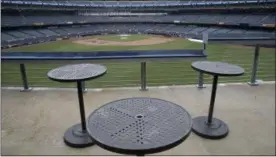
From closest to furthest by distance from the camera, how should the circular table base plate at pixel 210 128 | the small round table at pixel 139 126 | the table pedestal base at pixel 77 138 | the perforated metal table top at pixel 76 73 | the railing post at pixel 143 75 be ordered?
the small round table at pixel 139 126, the perforated metal table top at pixel 76 73, the table pedestal base at pixel 77 138, the circular table base plate at pixel 210 128, the railing post at pixel 143 75

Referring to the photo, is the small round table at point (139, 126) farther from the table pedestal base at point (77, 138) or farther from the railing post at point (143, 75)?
the railing post at point (143, 75)

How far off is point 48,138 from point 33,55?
1.88 m

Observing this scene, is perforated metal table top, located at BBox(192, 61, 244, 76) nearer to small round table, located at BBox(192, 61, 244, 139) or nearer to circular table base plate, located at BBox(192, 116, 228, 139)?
small round table, located at BBox(192, 61, 244, 139)

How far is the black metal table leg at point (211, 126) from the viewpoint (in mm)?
3141

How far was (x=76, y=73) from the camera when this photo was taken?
304 centimetres

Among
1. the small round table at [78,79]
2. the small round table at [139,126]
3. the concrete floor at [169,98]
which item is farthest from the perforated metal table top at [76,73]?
the concrete floor at [169,98]

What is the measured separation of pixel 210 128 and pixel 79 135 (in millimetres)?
1830

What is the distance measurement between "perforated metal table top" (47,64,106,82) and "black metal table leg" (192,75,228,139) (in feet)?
5.09

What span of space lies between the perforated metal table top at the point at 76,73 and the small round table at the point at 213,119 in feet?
4.61

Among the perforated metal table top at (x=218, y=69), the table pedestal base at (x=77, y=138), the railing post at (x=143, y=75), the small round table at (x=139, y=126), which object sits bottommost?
the table pedestal base at (x=77, y=138)

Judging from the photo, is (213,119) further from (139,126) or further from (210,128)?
(139,126)

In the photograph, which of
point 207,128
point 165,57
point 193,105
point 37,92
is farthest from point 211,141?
point 37,92

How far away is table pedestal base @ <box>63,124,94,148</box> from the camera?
2975 millimetres

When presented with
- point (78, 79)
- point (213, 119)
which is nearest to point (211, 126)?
point (213, 119)
